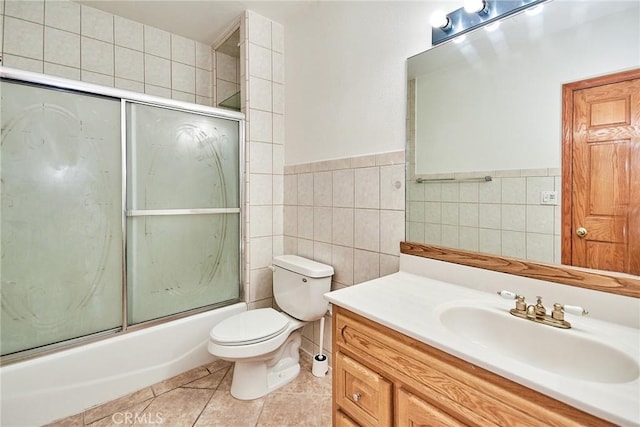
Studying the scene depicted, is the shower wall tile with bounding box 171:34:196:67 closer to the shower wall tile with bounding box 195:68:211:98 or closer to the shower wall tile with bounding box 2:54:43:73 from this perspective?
the shower wall tile with bounding box 195:68:211:98

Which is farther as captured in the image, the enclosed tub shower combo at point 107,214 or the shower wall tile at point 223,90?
the shower wall tile at point 223,90

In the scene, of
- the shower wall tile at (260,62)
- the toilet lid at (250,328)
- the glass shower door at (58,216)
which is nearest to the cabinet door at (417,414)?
the toilet lid at (250,328)

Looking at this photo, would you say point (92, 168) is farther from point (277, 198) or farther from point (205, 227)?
point (277, 198)

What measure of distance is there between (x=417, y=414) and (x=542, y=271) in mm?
629

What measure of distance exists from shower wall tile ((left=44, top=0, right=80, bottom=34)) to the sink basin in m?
2.82

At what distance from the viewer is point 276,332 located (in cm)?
157

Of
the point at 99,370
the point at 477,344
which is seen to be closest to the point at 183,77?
the point at 99,370

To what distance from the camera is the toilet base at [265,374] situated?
1.57 m

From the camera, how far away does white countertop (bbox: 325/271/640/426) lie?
54 centimetres

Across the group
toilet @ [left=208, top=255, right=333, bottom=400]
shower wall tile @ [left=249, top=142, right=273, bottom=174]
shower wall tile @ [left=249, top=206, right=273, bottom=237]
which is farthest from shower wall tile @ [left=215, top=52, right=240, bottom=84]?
toilet @ [left=208, top=255, right=333, bottom=400]

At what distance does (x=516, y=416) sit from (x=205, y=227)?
1.80 meters

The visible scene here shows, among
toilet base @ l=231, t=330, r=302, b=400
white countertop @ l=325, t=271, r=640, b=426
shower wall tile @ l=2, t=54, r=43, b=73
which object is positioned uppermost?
shower wall tile @ l=2, t=54, r=43, b=73

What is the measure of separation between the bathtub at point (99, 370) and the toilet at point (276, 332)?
38 cm

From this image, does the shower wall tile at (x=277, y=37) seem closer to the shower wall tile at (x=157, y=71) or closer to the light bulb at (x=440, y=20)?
the shower wall tile at (x=157, y=71)
